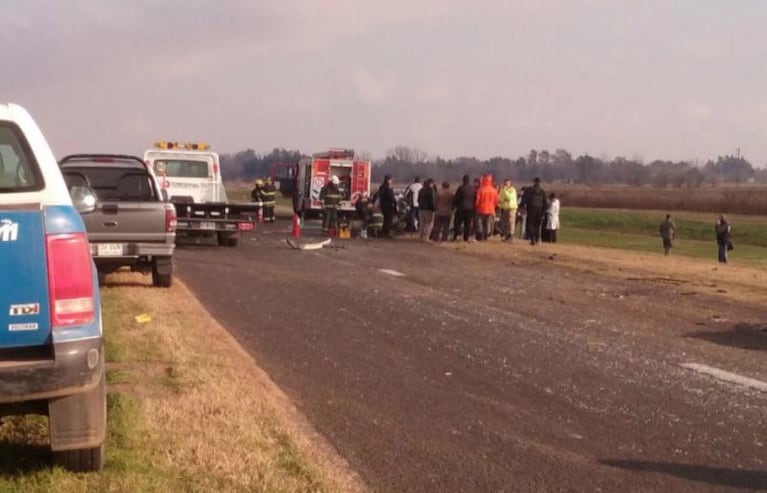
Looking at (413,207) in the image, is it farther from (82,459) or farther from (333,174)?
(82,459)

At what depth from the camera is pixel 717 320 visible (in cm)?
1294

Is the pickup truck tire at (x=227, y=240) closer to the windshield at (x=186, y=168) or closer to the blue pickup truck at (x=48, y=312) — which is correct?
the windshield at (x=186, y=168)

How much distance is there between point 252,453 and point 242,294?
866cm

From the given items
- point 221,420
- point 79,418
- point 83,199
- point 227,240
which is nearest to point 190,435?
point 221,420

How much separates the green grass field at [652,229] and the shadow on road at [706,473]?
39060 mm

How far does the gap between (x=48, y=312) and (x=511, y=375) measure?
5.08 metres

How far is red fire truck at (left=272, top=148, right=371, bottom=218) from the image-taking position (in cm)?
3862

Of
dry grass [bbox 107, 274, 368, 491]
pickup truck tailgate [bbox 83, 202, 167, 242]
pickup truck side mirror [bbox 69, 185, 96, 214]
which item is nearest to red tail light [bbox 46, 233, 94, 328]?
dry grass [bbox 107, 274, 368, 491]

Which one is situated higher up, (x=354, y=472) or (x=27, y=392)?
(x=27, y=392)

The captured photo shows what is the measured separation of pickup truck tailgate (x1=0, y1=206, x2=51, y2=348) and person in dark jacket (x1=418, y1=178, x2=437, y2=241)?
21.7 m

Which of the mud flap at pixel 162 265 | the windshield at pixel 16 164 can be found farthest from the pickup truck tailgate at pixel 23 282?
the mud flap at pixel 162 265

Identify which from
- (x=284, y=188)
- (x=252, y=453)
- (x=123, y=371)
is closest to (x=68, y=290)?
(x=252, y=453)

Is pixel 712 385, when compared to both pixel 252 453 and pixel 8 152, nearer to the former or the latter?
pixel 252 453

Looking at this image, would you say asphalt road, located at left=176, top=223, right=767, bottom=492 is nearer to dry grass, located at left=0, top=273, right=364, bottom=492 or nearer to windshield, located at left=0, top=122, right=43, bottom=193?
dry grass, located at left=0, top=273, right=364, bottom=492
